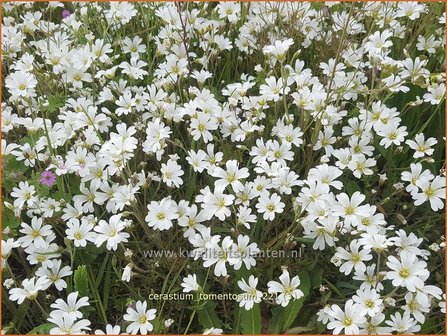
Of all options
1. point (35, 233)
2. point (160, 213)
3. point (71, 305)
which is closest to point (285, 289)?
point (160, 213)

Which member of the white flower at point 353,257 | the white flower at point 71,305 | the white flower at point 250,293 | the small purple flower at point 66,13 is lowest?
the white flower at point 71,305

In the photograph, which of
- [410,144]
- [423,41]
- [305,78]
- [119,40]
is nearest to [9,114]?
[119,40]

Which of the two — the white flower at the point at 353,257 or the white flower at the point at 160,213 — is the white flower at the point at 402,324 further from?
the white flower at the point at 160,213

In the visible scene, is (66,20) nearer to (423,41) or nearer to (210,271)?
(210,271)

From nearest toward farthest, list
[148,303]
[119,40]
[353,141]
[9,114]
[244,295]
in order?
1. [244,295]
2. [148,303]
3. [353,141]
4. [9,114]
5. [119,40]

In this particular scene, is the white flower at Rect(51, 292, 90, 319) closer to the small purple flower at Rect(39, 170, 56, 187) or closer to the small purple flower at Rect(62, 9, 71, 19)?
the small purple flower at Rect(39, 170, 56, 187)

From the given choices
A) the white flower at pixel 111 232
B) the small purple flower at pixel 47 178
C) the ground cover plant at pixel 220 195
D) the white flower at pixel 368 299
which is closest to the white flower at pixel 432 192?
the ground cover plant at pixel 220 195

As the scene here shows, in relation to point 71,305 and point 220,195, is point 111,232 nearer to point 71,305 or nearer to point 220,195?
point 71,305
